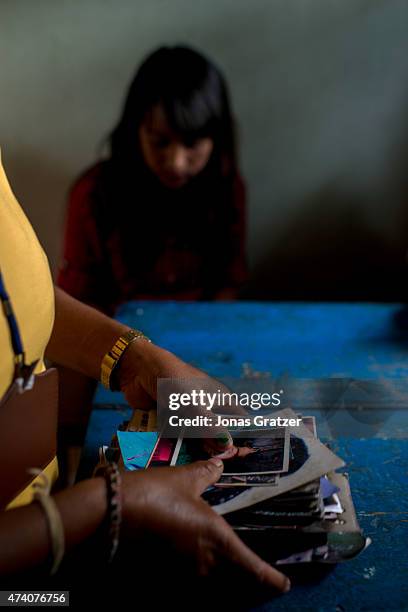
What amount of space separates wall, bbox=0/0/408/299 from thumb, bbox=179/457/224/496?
6.52ft

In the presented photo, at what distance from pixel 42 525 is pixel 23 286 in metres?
0.29

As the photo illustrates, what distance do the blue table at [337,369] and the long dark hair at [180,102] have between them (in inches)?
22.8

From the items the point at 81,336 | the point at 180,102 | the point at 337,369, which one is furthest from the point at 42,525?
the point at 180,102

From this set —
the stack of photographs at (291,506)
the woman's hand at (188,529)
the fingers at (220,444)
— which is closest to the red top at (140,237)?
the fingers at (220,444)

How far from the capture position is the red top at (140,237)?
2.33m

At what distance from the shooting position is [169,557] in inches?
33.6

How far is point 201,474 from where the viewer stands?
0.95 m

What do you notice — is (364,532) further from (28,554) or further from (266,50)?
(266,50)

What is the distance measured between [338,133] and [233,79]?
17.8 inches

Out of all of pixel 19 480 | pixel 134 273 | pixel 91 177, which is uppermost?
pixel 19 480

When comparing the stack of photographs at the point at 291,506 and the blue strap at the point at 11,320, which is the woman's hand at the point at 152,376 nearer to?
the stack of photographs at the point at 291,506

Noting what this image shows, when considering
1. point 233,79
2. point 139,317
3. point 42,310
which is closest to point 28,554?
point 42,310

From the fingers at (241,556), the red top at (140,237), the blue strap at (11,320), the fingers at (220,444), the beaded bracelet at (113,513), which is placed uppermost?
the blue strap at (11,320)

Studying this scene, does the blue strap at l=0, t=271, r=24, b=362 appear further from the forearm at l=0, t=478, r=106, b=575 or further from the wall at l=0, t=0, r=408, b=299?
the wall at l=0, t=0, r=408, b=299
